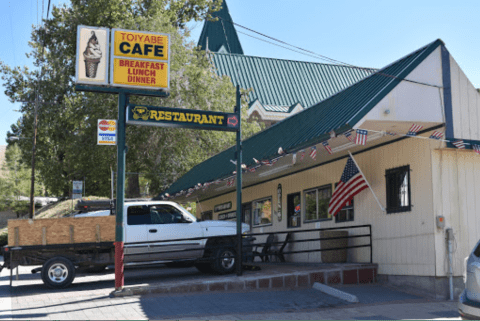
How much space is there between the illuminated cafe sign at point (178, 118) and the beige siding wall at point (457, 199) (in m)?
4.66

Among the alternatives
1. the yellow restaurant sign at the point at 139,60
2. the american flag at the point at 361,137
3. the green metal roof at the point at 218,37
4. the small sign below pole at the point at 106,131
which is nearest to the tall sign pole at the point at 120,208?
the yellow restaurant sign at the point at 139,60

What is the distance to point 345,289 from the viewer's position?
1227cm

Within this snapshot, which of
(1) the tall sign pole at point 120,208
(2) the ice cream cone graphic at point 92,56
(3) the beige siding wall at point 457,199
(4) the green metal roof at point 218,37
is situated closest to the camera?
(1) the tall sign pole at point 120,208

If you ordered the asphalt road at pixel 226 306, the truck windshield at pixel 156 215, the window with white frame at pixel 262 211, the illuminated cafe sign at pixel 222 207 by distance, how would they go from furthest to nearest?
the illuminated cafe sign at pixel 222 207 → the window with white frame at pixel 262 211 → the truck windshield at pixel 156 215 → the asphalt road at pixel 226 306

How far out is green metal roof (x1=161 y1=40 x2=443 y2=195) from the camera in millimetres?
11500

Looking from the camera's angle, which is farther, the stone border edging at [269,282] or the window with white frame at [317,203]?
the window with white frame at [317,203]

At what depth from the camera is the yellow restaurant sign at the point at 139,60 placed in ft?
41.0

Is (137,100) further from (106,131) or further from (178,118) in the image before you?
(178,118)

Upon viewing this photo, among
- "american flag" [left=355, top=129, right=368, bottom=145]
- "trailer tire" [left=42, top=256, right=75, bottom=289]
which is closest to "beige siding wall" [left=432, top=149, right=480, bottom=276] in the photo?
"american flag" [left=355, top=129, right=368, bottom=145]

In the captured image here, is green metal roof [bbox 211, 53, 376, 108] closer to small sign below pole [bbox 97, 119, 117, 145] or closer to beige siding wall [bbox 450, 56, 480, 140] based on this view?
small sign below pole [bbox 97, 119, 117, 145]

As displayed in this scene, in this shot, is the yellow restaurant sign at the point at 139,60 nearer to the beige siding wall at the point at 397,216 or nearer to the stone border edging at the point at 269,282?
the stone border edging at the point at 269,282

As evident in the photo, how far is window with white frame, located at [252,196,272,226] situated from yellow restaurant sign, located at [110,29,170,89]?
8409 mm

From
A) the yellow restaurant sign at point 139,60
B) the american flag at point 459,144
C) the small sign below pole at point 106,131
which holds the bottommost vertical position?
the american flag at point 459,144

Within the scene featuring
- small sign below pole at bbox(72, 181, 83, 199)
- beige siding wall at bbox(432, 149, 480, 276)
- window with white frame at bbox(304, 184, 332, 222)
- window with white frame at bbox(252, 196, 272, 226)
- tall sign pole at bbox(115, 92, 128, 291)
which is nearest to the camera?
tall sign pole at bbox(115, 92, 128, 291)
